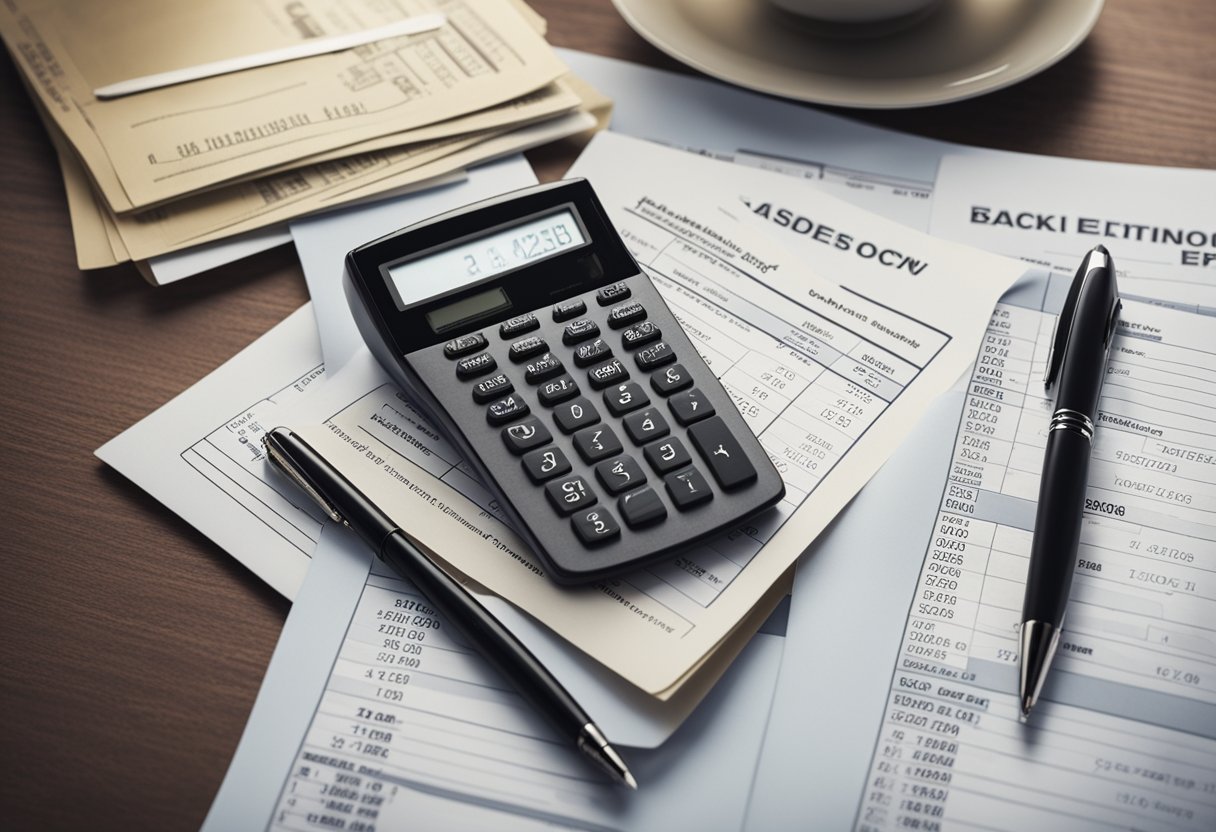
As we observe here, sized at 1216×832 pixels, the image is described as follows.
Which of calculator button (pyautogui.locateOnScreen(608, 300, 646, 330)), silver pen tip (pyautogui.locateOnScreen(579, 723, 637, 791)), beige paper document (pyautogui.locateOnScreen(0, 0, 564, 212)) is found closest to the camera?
silver pen tip (pyautogui.locateOnScreen(579, 723, 637, 791))

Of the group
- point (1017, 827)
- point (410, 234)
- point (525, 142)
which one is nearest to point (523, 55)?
point (525, 142)

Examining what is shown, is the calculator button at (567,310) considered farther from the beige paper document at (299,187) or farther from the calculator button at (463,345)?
the beige paper document at (299,187)

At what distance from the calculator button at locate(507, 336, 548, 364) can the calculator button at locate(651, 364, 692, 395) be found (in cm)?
5

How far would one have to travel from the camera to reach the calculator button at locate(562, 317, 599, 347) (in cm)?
46

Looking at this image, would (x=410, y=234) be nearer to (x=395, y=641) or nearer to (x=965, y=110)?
(x=395, y=641)

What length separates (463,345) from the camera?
0.45 metres

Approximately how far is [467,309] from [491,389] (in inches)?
2.0

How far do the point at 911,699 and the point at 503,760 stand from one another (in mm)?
161

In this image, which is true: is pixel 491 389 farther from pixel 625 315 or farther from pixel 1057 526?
pixel 1057 526

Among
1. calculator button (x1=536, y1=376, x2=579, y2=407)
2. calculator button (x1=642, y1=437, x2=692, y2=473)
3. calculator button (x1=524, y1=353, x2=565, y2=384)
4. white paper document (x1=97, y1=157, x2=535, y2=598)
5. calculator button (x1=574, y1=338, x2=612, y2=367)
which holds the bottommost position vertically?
white paper document (x1=97, y1=157, x2=535, y2=598)

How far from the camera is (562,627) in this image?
0.40 metres

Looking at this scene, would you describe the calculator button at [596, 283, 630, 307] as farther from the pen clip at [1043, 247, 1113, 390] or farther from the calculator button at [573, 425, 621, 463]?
the pen clip at [1043, 247, 1113, 390]

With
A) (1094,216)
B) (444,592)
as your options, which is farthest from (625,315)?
(1094,216)

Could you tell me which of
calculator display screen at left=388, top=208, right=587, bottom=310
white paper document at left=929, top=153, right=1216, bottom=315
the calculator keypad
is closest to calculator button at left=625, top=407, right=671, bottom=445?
the calculator keypad
